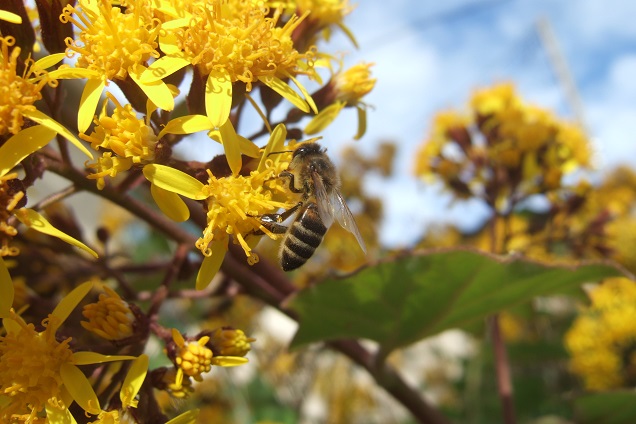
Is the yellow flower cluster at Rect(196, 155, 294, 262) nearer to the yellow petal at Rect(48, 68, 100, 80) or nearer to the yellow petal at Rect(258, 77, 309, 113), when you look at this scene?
the yellow petal at Rect(258, 77, 309, 113)

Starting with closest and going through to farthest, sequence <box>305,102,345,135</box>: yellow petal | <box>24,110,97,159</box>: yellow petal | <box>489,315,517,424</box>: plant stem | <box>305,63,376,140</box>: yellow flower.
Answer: <box>24,110,97,159</box>: yellow petal → <box>305,102,345,135</box>: yellow petal → <box>305,63,376,140</box>: yellow flower → <box>489,315,517,424</box>: plant stem

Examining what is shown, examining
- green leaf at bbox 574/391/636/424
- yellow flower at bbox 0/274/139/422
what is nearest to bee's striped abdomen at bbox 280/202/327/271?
yellow flower at bbox 0/274/139/422

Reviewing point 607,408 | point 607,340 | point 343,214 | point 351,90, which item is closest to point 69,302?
point 343,214

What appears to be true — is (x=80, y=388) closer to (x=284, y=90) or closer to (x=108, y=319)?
(x=108, y=319)

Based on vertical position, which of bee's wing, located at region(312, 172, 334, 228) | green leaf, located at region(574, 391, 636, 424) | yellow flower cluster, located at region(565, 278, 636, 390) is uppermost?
bee's wing, located at region(312, 172, 334, 228)

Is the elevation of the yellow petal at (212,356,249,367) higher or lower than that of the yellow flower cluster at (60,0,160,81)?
lower

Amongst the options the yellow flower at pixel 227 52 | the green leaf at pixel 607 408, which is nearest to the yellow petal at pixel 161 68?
the yellow flower at pixel 227 52

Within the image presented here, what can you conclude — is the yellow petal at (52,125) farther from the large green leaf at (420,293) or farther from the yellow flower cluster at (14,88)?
the large green leaf at (420,293)
